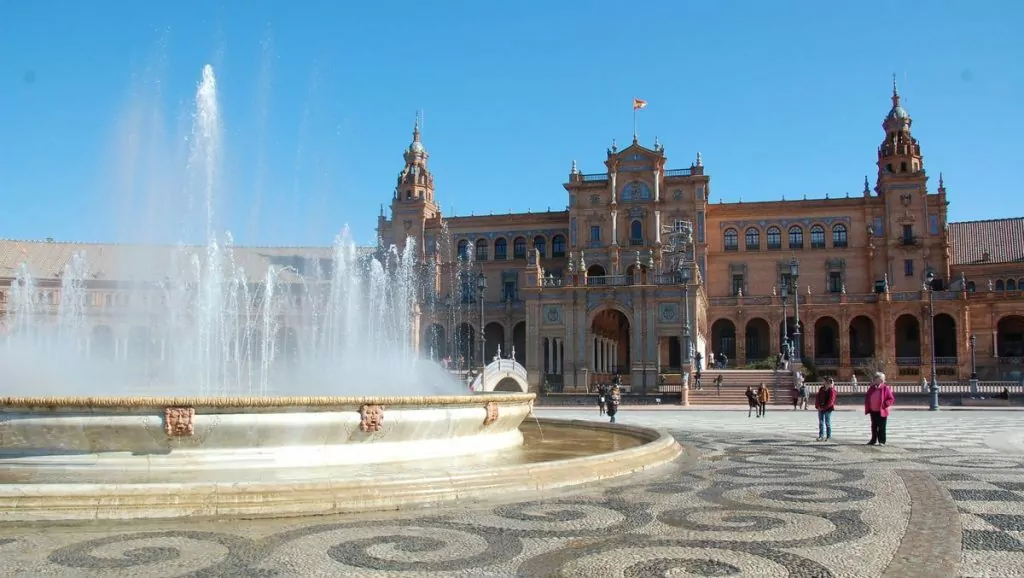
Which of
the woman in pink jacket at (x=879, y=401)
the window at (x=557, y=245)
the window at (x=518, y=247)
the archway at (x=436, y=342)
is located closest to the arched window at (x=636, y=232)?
the window at (x=557, y=245)

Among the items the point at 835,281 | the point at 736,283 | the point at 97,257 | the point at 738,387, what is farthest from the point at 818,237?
the point at 97,257

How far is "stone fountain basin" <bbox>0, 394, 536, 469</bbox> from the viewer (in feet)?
29.1

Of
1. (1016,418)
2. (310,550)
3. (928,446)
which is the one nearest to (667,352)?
(1016,418)

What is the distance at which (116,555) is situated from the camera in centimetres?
630

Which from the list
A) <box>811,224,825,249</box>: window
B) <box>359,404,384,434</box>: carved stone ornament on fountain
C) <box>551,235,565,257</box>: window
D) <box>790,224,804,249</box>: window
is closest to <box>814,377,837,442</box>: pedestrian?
<box>359,404,384,434</box>: carved stone ornament on fountain

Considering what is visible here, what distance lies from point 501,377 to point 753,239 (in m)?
32.4

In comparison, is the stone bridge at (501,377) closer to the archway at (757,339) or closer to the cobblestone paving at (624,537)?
the archway at (757,339)

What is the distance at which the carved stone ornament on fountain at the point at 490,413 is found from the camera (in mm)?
11758

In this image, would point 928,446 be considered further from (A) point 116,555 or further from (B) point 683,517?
(A) point 116,555

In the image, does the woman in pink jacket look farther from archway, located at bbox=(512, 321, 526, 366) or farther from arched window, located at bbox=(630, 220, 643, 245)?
archway, located at bbox=(512, 321, 526, 366)

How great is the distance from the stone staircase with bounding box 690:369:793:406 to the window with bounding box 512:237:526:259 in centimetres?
2832

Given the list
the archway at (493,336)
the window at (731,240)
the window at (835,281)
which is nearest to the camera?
the window at (835,281)

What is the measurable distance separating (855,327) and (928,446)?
52808mm

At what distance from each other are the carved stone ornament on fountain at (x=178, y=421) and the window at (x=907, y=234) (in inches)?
2513
